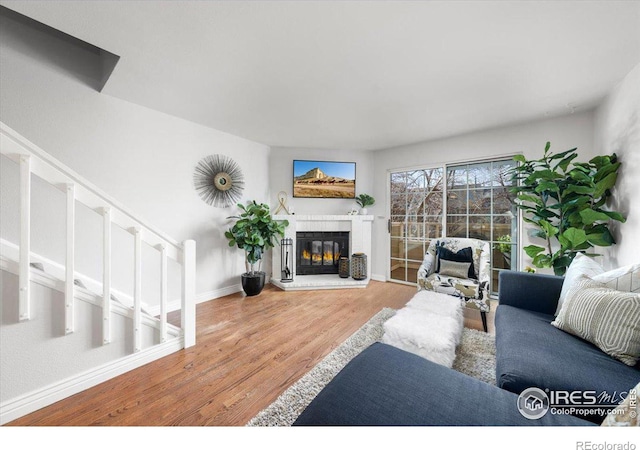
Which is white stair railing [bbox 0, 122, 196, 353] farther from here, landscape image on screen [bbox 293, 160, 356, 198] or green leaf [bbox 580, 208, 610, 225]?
green leaf [bbox 580, 208, 610, 225]

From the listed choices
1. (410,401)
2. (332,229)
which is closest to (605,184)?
(410,401)

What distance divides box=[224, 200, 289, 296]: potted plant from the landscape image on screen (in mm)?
933

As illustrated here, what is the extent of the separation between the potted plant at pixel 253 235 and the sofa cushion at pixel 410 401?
2446mm

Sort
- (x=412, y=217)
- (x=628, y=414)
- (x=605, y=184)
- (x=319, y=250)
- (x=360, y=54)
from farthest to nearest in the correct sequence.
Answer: (x=319, y=250), (x=412, y=217), (x=605, y=184), (x=360, y=54), (x=628, y=414)

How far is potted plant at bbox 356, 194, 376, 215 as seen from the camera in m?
3.99

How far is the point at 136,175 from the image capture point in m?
2.50

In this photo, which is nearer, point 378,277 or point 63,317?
point 63,317

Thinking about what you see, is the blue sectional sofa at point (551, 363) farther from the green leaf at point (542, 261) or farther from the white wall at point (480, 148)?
the white wall at point (480, 148)

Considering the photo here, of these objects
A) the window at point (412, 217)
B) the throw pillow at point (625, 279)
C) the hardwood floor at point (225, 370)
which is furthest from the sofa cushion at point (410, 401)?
the window at point (412, 217)

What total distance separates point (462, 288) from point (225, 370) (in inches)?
89.7

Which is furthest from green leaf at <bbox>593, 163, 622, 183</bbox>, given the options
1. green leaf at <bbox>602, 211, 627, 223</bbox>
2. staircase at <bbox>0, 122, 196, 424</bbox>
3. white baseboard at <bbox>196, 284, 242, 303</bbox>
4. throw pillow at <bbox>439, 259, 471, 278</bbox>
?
white baseboard at <bbox>196, 284, 242, 303</bbox>

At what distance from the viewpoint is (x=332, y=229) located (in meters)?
3.97

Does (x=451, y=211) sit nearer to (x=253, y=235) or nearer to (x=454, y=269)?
(x=454, y=269)

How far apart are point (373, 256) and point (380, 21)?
11.2 feet
